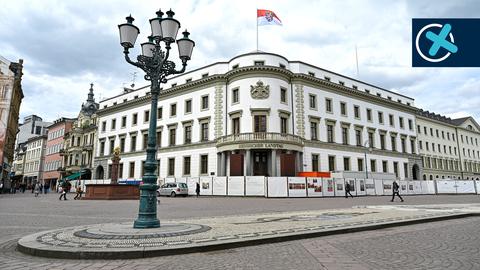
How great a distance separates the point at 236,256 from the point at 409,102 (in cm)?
5698

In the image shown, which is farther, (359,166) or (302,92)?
(359,166)

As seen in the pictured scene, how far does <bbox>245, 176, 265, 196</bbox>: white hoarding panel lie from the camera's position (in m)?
29.7

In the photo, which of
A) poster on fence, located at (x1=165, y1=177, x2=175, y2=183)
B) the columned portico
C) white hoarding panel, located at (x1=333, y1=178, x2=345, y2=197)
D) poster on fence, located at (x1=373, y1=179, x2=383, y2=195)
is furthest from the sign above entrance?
poster on fence, located at (x1=373, y1=179, x2=383, y2=195)

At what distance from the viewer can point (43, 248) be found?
19.0 feet

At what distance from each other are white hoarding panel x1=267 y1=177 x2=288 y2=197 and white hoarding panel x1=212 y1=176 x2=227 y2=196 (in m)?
4.76

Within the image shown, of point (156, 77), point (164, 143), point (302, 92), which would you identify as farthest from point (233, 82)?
point (156, 77)

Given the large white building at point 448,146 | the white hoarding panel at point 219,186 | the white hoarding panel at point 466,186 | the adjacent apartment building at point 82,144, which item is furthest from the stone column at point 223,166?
the large white building at point 448,146

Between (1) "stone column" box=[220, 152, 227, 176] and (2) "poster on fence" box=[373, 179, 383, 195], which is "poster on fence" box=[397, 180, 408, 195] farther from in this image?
(1) "stone column" box=[220, 152, 227, 176]

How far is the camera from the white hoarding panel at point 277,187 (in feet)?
95.3

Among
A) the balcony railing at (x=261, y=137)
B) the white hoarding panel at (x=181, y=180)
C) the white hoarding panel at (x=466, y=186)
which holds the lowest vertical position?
the white hoarding panel at (x=466, y=186)

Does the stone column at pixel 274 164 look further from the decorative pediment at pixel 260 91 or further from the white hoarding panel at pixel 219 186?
the decorative pediment at pixel 260 91

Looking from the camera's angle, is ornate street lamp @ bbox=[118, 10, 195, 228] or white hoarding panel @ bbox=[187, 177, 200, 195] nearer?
ornate street lamp @ bbox=[118, 10, 195, 228]

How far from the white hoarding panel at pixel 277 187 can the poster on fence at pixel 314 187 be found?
8.50 feet

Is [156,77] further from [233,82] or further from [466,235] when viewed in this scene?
[233,82]
